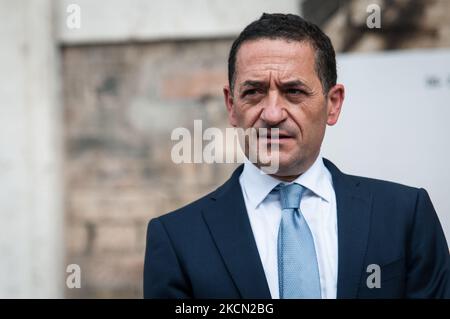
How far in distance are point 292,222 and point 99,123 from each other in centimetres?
287

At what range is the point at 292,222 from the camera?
6.10 ft

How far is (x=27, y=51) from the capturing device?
15.0ft

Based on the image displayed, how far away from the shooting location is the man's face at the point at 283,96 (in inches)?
72.2

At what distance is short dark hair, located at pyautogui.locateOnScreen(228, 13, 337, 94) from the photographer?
1.90 m

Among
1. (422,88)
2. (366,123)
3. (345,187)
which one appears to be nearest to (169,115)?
(366,123)

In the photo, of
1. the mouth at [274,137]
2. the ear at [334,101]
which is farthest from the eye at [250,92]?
the ear at [334,101]

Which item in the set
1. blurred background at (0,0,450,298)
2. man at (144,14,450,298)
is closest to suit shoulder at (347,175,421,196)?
man at (144,14,450,298)

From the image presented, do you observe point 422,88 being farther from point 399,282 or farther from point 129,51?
point 399,282

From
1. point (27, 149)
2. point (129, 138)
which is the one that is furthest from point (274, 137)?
point (27, 149)

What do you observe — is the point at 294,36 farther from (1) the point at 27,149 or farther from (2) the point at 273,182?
(1) the point at 27,149

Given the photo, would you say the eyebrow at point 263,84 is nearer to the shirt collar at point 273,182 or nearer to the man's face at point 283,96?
the man's face at point 283,96

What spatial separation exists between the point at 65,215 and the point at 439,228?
316cm

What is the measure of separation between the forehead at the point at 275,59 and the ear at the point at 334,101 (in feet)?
0.44

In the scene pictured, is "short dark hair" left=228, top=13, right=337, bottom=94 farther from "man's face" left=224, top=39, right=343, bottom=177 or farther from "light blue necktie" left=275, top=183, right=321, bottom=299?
"light blue necktie" left=275, top=183, right=321, bottom=299
